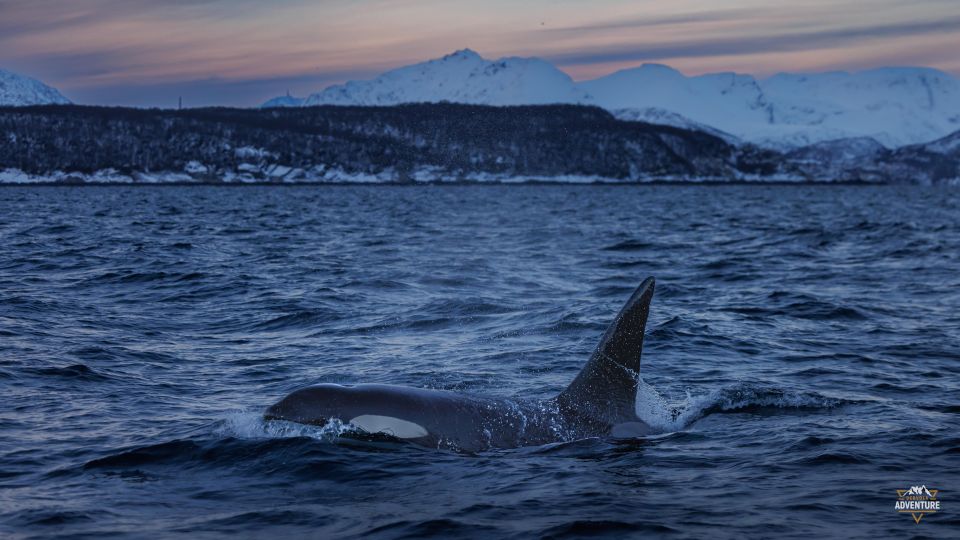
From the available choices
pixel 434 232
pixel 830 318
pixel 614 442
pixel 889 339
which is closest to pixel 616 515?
pixel 614 442

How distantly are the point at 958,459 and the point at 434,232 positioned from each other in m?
38.2

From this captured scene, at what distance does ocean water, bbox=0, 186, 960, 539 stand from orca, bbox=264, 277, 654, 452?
216 mm

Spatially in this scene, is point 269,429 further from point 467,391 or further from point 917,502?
point 917,502

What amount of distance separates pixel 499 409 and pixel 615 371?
127cm

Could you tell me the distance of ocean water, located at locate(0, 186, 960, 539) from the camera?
794 cm

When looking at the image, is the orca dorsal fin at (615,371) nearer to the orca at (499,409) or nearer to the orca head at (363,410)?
the orca at (499,409)

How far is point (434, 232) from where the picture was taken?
4672cm

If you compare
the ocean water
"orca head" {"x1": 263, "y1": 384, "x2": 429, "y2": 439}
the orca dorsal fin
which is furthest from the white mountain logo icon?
"orca head" {"x1": 263, "y1": 384, "x2": 429, "y2": 439}

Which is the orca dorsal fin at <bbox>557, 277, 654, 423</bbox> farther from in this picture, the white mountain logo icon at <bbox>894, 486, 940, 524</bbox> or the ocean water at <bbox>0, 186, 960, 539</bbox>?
the white mountain logo icon at <bbox>894, 486, 940, 524</bbox>

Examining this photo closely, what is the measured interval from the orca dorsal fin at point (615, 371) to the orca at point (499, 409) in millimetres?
10

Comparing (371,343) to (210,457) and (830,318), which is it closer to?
(210,457)

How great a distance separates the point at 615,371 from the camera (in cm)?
1006

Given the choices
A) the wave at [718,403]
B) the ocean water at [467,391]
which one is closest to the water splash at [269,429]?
the ocean water at [467,391]

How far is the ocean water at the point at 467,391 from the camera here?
794 centimetres
